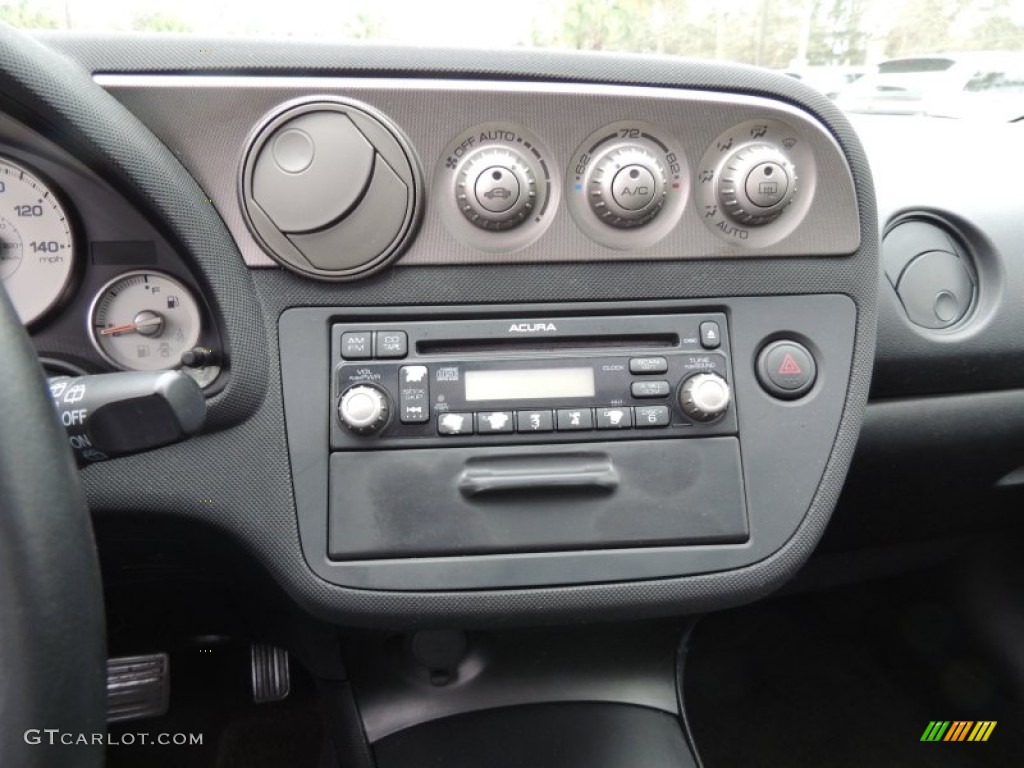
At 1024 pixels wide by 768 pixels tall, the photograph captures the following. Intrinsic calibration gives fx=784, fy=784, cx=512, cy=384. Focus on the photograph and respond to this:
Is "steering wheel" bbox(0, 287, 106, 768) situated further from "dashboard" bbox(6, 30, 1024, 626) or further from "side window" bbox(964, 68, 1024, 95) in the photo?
"side window" bbox(964, 68, 1024, 95)

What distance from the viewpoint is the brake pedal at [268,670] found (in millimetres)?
1540

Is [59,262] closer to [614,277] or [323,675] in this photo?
[614,277]

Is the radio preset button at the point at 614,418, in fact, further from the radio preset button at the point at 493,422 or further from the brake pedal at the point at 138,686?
the brake pedal at the point at 138,686

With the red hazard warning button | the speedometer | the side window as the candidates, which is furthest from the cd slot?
the side window

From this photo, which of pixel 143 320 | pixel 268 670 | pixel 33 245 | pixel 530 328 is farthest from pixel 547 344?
pixel 268 670

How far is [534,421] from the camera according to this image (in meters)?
0.94

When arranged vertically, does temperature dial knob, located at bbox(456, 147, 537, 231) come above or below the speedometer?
above

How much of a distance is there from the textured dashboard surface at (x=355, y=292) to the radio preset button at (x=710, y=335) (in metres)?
0.04

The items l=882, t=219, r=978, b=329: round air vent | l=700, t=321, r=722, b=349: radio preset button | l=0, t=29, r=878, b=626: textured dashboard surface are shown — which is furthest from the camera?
l=882, t=219, r=978, b=329: round air vent

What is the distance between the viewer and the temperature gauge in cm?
92

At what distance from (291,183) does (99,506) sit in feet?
1.45

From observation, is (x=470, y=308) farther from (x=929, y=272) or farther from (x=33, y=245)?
(x=929, y=272)

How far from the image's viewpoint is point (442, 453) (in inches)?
36.6

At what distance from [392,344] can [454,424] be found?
12 centimetres
